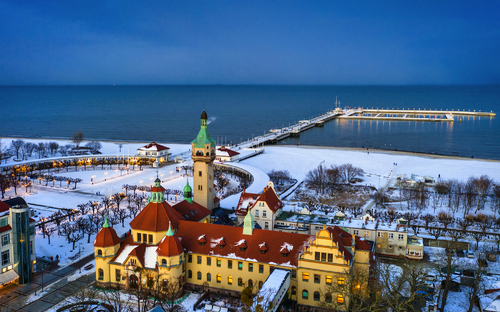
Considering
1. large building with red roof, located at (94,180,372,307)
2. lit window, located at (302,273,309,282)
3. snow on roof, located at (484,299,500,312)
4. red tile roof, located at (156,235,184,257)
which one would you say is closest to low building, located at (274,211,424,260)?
large building with red roof, located at (94,180,372,307)

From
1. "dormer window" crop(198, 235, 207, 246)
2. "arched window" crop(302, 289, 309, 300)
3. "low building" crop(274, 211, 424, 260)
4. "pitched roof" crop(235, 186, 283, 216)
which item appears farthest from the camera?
"pitched roof" crop(235, 186, 283, 216)

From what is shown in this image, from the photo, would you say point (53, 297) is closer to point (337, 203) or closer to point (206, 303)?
point (206, 303)

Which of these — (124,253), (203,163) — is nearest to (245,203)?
(203,163)

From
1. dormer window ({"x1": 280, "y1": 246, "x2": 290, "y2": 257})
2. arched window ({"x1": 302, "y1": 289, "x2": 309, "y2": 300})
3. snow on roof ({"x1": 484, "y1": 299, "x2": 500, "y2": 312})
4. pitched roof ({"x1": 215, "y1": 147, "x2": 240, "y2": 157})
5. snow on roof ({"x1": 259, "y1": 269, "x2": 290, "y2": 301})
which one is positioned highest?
pitched roof ({"x1": 215, "y1": 147, "x2": 240, "y2": 157})

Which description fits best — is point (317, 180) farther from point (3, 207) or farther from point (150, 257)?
point (3, 207)

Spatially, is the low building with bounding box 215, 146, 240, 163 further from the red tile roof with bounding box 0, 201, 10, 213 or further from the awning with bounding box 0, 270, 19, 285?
the awning with bounding box 0, 270, 19, 285

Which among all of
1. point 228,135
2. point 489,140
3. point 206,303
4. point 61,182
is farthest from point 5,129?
point 489,140

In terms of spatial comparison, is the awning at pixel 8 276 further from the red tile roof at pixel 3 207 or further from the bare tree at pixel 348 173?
the bare tree at pixel 348 173
